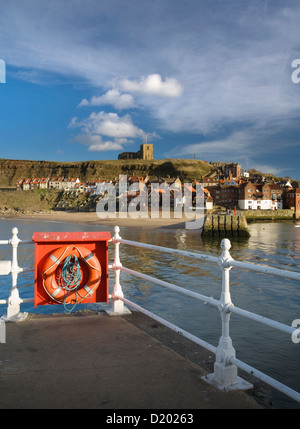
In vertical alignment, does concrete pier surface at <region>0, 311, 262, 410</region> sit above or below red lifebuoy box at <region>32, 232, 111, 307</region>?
below

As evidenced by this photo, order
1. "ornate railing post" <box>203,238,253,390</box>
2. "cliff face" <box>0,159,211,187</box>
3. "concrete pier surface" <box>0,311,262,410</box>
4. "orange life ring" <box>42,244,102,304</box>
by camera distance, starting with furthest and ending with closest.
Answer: "cliff face" <box>0,159,211,187</box> → "orange life ring" <box>42,244,102,304</box> → "ornate railing post" <box>203,238,253,390</box> → "concrete pier surface" <box>0,311,262,410</box>

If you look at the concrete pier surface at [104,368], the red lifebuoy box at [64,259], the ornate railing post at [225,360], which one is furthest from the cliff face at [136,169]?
the ornate railing post at [225,360]

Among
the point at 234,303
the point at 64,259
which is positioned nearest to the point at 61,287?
the point at 64,259

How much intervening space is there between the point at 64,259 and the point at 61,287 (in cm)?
41

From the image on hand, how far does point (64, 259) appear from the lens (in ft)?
15.9

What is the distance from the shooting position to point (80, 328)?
4613 mm

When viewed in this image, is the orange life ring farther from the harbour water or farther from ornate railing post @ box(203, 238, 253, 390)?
the harbour water

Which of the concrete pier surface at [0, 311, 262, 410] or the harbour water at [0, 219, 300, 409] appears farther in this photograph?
the harbour water at [0, 219, 300, 409]

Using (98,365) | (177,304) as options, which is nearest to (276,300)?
(177,304)

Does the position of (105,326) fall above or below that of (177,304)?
above

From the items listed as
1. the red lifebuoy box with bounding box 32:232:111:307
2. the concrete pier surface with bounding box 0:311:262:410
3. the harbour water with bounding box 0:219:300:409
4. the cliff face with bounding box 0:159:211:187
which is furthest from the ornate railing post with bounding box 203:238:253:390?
the cliff face with bounding box 0:159:211:187

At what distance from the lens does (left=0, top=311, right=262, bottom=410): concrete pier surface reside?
9.23ft
